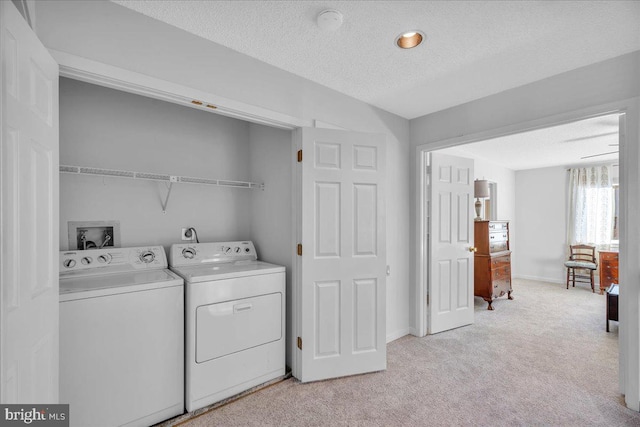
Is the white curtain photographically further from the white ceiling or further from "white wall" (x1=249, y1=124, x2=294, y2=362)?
"white wall" (x1=249, y1=124, x2=294, y2=362)

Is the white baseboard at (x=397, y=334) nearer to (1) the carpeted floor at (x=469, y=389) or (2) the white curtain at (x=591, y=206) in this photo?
(1) the carpeted floor at (x=469, y=389)

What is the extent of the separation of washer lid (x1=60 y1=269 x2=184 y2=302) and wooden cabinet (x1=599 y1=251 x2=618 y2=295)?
6481 millimetres

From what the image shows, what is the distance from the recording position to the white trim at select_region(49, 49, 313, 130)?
4.89 ft

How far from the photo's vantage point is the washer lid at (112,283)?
160 centimetres

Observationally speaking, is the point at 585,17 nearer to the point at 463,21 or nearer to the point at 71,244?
the point at 463,21

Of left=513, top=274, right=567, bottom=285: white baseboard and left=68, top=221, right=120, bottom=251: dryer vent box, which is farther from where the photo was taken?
left=513, top=274, right=567, bottom=285: white baseboard

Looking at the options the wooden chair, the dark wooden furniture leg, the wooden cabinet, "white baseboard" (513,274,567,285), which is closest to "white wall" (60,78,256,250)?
the dark wooden furniture leg

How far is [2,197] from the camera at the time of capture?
0.97 metres

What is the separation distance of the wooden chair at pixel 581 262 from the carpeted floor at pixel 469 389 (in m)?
2.40

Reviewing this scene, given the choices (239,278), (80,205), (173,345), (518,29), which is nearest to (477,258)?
(518,29)

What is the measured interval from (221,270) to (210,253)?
1.55ft

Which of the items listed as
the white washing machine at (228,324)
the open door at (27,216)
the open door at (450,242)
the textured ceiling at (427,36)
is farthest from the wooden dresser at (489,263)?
the open door at (27,216)

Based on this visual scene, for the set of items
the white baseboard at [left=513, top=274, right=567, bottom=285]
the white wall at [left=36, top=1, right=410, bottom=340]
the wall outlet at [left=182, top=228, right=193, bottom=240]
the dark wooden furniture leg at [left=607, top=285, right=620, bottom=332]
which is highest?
the white wall at [left=36, top=1, right=410, bottom=340]

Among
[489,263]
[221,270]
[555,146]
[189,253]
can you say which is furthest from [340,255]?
[555,146]
